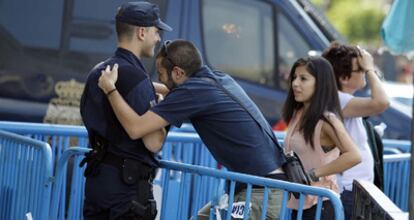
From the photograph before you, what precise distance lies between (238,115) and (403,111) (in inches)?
171

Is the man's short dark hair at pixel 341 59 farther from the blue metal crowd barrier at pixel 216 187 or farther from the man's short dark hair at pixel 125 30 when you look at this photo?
the man's short dark hair at pixel 125 30

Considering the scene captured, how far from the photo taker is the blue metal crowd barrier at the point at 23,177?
568 centimetres

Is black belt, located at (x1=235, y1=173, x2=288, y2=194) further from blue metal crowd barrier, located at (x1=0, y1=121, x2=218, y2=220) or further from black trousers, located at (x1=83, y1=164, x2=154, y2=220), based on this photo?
blue metal crowd barrier, located at (x1=0, y1=121, x2=218, y2=220)

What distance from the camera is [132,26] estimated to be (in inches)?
203

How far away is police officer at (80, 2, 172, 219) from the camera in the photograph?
5027 millimetres

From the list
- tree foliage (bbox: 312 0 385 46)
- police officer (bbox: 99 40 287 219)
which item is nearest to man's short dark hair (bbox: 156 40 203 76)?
police officer (bbox: 99 40 287 219)

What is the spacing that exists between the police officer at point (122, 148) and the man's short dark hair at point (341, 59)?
1.61 metres

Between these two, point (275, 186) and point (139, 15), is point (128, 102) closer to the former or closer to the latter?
point (139, 15)

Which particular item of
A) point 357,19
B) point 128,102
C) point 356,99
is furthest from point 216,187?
point 357,19

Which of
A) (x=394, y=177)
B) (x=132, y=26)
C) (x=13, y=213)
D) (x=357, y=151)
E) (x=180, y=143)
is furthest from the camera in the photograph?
(x=394, y=177)

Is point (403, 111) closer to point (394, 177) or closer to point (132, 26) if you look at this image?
point (394, 177)

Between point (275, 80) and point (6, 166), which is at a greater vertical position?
point (275, 80)

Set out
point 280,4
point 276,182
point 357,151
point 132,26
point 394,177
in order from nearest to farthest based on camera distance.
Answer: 1. point 276,182
2. point 132,26
3. point 357,151
4. point 394,177
5. point 280,4

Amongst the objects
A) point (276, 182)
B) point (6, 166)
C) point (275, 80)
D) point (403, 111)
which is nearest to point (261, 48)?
point (275, 80)
